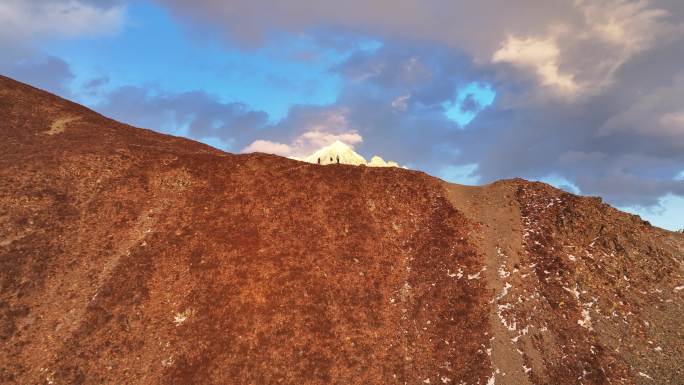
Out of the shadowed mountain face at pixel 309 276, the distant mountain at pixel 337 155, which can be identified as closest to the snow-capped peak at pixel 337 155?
the distant mountain at pixel 337 155

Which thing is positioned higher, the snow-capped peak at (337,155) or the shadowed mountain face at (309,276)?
the snow-capped peak at (337,155)

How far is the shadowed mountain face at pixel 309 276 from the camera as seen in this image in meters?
28.1

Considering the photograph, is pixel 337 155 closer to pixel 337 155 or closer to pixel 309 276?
pixel 337 155

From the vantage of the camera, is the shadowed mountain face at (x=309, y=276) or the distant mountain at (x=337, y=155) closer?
the shadowed mountain face at (x=309, y=276)

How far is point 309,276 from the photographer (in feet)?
111

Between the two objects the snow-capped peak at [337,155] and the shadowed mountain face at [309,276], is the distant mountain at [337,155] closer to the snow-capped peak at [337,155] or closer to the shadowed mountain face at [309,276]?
the snow-capped peak at [337,155]

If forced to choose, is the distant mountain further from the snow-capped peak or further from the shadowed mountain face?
the shadowed mountain face

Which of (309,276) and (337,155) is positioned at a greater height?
(337,155)

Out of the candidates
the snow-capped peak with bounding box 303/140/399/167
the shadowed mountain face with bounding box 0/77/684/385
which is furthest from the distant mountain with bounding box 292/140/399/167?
the shadowed mountain face with bounding box 0/77/684/385

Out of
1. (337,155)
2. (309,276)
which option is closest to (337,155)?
(337,155)

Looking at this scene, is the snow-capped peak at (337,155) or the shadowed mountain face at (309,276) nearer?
the shadowed mountain face at (309,276)

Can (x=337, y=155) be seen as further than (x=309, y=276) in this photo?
Yes

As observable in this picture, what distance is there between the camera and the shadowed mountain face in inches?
1107

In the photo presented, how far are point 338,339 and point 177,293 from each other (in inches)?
474
